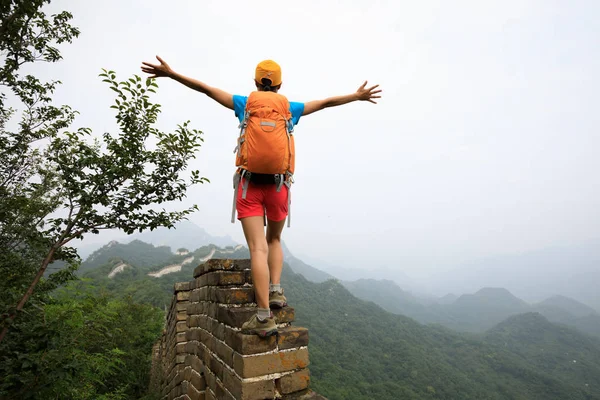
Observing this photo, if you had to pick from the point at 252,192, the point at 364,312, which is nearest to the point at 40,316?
the point at 252,192

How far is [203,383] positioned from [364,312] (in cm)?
9185

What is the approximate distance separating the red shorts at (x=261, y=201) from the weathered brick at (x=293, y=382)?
52.5 inches

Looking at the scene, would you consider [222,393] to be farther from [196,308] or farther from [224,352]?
[196,308]

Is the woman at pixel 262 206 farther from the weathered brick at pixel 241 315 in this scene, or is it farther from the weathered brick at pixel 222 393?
the weathered brick at pixel 222 393

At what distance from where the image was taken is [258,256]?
231 cm

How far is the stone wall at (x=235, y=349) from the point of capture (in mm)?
2215

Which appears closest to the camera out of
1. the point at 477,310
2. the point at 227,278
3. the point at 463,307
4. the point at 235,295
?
the point at 235,295

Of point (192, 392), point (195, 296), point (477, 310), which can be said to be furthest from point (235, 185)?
point (477, 310)

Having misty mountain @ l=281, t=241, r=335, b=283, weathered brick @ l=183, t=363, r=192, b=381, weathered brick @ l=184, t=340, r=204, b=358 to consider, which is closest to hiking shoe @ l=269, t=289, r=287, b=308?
weathered brick @ l=184, t=340, r=204, b=358

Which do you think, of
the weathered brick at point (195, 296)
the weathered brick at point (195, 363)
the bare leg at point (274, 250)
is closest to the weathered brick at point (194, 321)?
the weathered brick at point (195, 296)

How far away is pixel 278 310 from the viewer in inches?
107

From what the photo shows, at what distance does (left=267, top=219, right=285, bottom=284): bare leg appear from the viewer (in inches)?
Answer: 107

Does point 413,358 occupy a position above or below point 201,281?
below

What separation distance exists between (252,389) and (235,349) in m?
0.32
